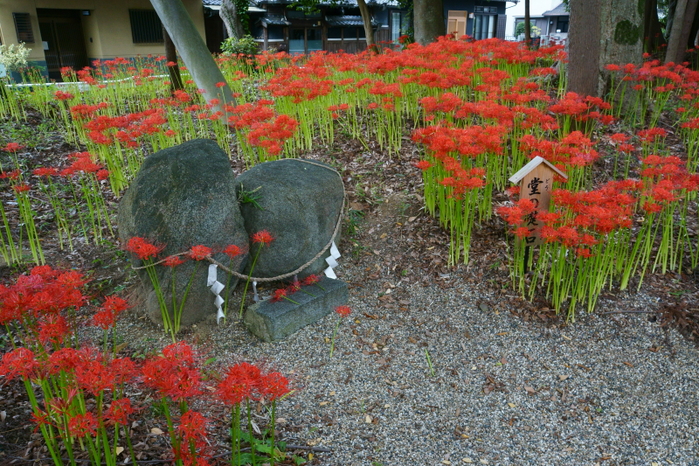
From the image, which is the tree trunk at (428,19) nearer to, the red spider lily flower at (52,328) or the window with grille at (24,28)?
the red spider lily flower at (52,328)

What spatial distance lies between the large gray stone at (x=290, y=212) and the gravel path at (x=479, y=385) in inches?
21.3

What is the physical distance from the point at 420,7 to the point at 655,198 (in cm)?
872

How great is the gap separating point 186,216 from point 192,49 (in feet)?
13.4

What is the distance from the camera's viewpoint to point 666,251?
13.3 feet

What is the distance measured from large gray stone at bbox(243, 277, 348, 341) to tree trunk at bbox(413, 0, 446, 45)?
8570mm

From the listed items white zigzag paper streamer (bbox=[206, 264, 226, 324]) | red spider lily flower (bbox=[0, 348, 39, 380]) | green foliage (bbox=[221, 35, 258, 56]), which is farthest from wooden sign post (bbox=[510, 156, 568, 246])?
green foliage (bbox=[221, 35, 258, 56])

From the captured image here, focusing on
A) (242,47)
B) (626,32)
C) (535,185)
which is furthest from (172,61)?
(626,32)

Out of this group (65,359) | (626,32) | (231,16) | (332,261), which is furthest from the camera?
(231,16)

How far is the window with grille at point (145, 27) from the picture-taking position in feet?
55.9

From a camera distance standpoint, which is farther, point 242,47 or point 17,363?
point 242,47

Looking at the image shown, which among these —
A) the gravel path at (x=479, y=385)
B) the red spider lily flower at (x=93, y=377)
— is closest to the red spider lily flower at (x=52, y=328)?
the red spider lily flower at (x=93, y=377)

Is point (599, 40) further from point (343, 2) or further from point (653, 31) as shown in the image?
point (343, 2)

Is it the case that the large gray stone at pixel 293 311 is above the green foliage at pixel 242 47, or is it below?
below

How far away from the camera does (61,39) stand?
16.8 metres
